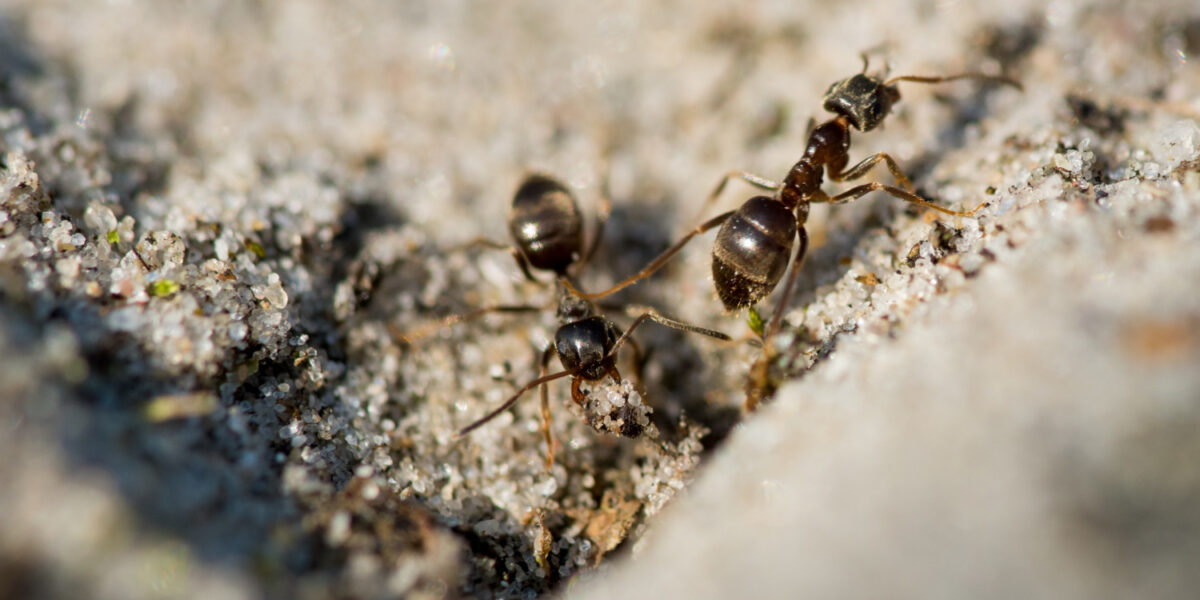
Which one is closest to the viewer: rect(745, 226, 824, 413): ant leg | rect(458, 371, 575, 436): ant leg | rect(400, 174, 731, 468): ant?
rect(745, 226, 824, 413): ant leg

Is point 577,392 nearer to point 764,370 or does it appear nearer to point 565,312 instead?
point 565,312

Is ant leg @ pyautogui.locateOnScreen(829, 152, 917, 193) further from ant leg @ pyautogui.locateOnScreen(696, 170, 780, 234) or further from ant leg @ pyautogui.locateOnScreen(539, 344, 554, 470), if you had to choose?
ant leg @ pyautogui.locateOnScreen(539, 344, 554, 470)

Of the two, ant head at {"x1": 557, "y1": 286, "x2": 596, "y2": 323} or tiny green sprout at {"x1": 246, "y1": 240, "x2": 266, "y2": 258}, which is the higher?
ant head at {"x1": 557, "y1": 286, "x2": 596, "y2": 323}

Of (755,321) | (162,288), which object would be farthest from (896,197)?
(162,288)

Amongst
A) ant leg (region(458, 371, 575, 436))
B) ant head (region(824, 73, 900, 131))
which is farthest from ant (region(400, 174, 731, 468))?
ant head (region(824, 73, 900, 131))

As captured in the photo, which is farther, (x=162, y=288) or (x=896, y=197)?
(x=896, y=197)
